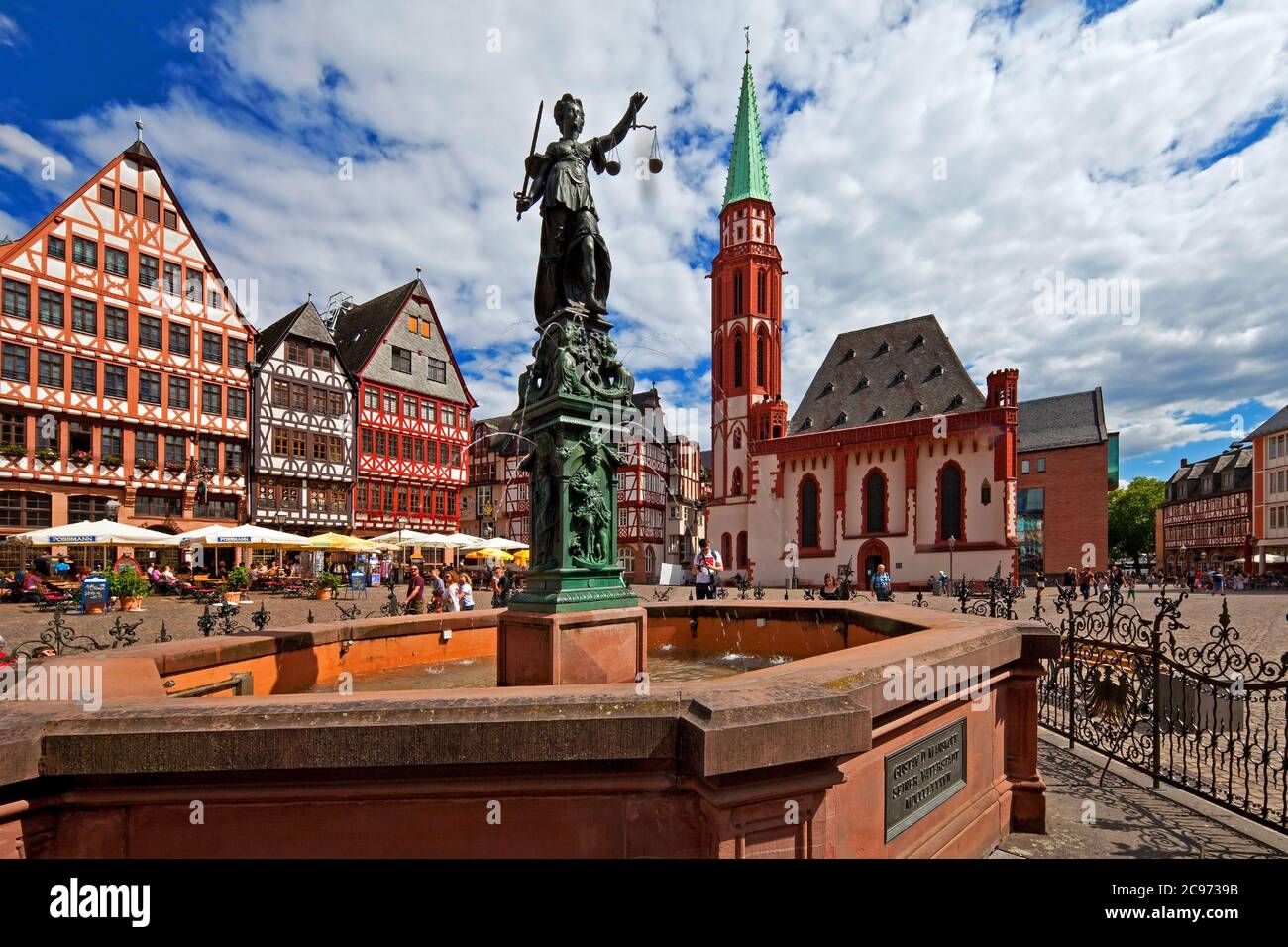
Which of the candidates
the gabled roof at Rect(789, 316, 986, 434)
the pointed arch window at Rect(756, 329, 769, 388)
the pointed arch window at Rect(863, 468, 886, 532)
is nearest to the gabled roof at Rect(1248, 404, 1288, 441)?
the gabled roof at Rect(789, 316, 986, 434)

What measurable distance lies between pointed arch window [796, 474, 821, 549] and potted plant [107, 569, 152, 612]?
3487 centimetres

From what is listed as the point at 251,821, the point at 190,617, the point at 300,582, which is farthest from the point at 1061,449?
the point at 251,821

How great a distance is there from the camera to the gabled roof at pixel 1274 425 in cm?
5216

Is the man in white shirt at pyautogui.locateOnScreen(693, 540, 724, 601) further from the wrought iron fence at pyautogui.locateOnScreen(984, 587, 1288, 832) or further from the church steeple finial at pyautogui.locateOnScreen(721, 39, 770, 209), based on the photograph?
the church steeple finial at pyautogui.locateOnScreen(721, 39, 770, 209)

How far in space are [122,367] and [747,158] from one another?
4204 centimetres

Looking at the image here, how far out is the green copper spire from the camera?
49.0 metres

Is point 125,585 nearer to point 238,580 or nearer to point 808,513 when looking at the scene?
point 238,580

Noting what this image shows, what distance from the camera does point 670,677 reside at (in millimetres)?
5828

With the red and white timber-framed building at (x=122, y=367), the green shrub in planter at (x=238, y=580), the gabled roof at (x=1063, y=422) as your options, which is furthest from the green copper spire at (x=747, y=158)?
the green shrub in planter at (x=238, y=580)

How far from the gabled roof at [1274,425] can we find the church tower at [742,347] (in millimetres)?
41416

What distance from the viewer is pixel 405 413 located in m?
37.0

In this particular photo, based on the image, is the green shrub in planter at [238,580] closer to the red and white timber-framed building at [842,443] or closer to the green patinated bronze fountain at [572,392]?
the green patinated bronze fountain at [572,392]

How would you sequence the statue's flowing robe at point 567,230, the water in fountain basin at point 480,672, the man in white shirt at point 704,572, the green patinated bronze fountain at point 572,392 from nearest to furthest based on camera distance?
the green patinated bronze fountain at point 572,392 < the statue's flowing robe at point 567,230 < the water in fountain basin at point 480,672 < the man in white shirt at point 704,572
